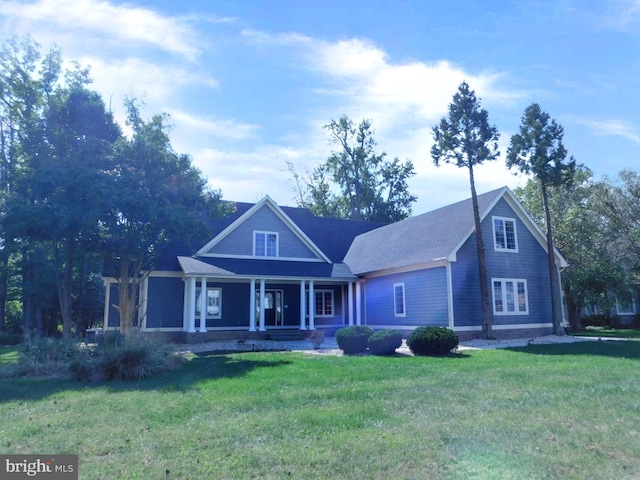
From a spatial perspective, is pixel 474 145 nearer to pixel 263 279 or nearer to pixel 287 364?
pixel 263 279

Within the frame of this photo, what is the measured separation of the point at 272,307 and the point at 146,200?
407 inches

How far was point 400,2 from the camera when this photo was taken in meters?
9.55

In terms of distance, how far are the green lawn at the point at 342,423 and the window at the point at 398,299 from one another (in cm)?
1088

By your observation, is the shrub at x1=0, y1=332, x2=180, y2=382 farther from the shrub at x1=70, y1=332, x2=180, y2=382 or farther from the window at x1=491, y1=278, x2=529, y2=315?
the window at x1=491, y1=278, x2=529, y2=315

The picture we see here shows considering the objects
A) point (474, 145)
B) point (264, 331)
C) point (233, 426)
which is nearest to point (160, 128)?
point (264, 331)

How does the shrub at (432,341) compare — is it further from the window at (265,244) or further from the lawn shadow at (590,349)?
the window at (265,244)

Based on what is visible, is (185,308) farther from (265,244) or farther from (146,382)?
(146,382)

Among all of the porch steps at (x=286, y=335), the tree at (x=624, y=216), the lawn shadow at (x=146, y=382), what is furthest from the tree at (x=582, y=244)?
the lawn shadow at (x=146, y=382)

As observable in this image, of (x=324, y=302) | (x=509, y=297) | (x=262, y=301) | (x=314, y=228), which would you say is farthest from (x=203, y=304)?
(x=509, y=297)

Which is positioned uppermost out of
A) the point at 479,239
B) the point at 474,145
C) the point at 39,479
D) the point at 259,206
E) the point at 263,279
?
the point at 474,145

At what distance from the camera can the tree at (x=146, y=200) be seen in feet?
51.0

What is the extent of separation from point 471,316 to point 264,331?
938 cm

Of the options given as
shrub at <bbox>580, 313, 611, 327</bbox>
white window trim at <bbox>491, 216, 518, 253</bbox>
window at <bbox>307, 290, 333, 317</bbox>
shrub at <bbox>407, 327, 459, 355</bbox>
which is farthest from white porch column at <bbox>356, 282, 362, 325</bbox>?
shrub at <bbox>580, 313, 611, 327</bbox>

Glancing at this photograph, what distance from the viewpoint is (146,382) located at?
958 centimetres
